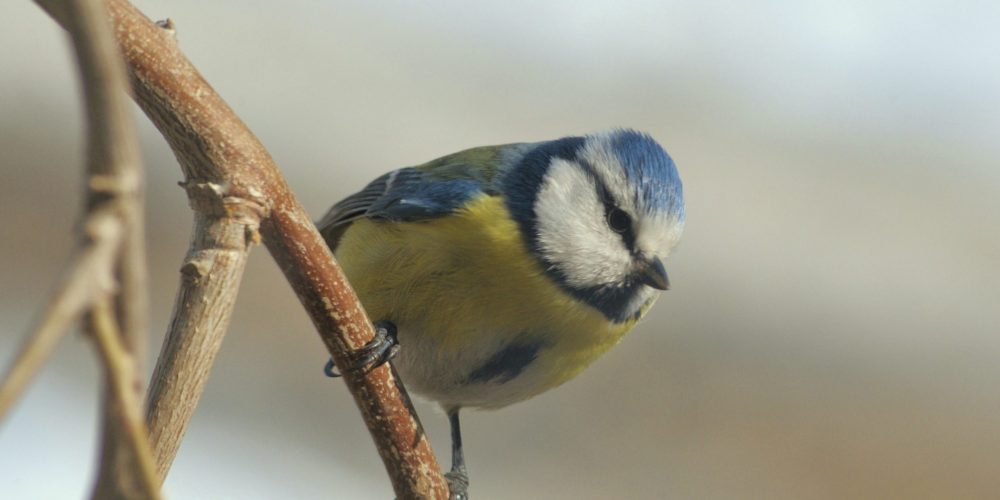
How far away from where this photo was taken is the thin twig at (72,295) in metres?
0.27

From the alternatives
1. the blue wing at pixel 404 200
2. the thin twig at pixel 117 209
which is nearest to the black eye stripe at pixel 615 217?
the blue wing at pixel 404 200

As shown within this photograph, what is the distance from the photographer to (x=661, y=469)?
3.12 m

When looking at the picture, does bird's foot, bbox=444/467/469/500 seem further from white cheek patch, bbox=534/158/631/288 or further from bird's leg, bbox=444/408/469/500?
white cheek patch, bbox=534/158/631/288

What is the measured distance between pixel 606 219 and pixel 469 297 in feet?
0.66

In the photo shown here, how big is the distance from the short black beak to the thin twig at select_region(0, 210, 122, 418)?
0.97 m

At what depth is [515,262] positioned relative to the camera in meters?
1.18

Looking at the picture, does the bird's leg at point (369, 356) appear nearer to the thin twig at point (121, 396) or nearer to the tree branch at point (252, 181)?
the tree branch at point (252, 181)

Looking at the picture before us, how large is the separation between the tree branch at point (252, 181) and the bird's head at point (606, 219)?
1.19 ft

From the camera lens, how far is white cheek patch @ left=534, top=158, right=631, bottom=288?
1215mm

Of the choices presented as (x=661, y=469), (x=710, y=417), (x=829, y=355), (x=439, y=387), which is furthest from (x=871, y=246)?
(x=439, y=387)

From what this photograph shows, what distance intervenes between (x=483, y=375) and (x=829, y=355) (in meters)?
2.46

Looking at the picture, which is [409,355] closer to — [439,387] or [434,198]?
[439,387]

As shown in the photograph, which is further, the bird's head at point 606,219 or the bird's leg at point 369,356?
the bird's head at point 606,219

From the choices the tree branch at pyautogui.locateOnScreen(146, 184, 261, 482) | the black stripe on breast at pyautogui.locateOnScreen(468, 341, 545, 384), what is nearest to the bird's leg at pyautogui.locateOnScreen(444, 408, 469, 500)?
the black stripe on breast at pyautogui.locateOnScreen(468, 341, 545, 384)
